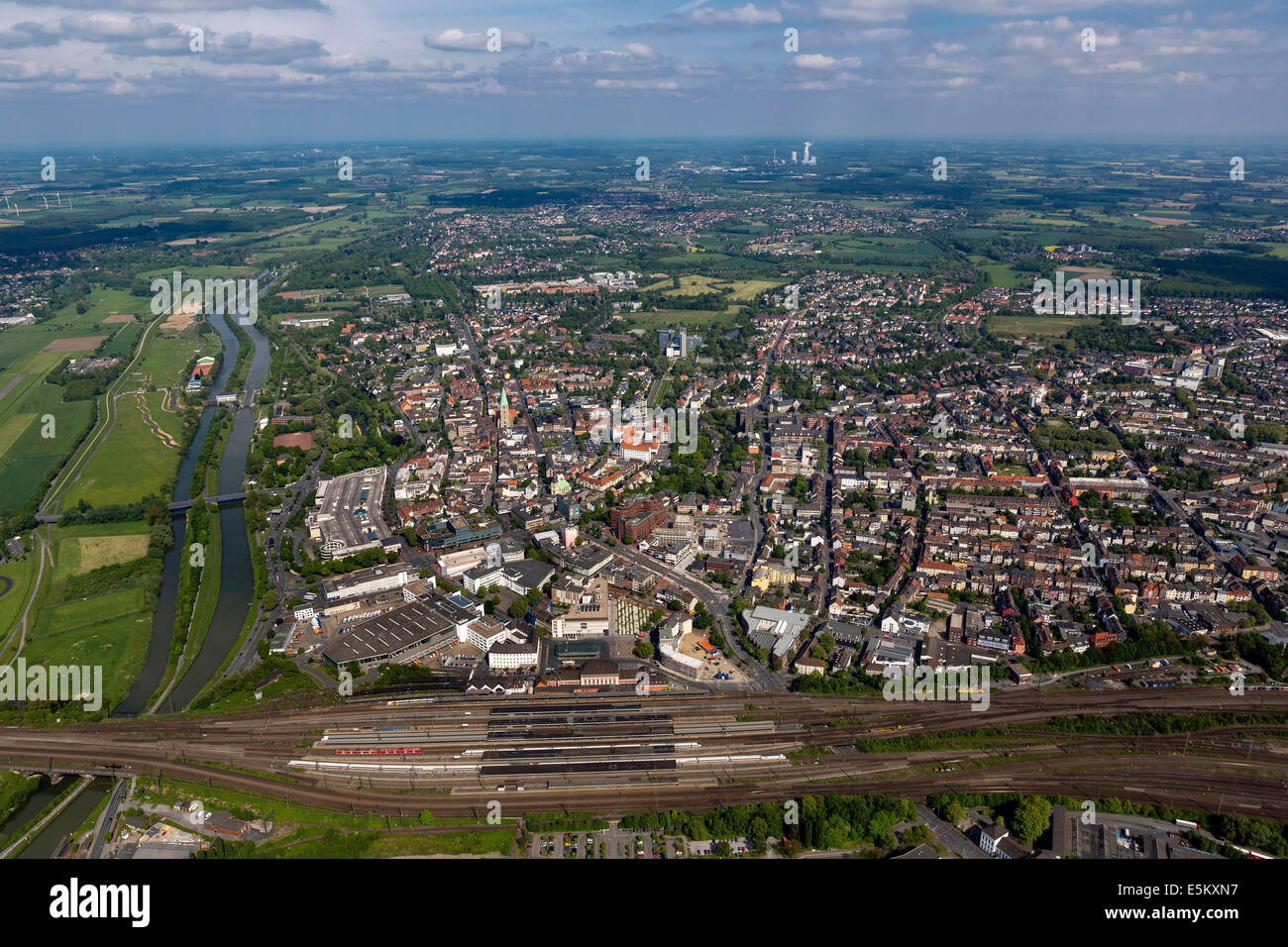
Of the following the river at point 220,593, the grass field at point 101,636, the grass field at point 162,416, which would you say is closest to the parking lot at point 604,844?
the river at point 220,593

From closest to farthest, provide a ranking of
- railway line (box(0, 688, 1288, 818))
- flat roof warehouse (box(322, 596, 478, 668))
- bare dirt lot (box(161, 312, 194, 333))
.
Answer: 1. railway line (box(0, 688, 1288, 818))
2. flat roof warehouse (box(322, 596, 478, 668))
3. bare dirt lot (box(161, 312, 194, 333))

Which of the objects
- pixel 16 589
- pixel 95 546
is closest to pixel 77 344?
pixel 95 546

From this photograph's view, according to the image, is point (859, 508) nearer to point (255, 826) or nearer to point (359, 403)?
point (255, 826)

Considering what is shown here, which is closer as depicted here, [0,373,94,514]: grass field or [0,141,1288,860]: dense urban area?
[0,141,1288,860]: dense urban area

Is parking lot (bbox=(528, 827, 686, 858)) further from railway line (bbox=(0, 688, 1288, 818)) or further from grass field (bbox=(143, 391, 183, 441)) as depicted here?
grass field (bbox=(143, 391, 183, 441))

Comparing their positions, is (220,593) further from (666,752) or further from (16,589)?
(666,752)

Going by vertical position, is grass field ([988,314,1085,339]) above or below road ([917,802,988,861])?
above

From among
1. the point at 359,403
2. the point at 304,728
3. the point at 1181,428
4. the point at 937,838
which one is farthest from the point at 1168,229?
Result: the point at 304,728

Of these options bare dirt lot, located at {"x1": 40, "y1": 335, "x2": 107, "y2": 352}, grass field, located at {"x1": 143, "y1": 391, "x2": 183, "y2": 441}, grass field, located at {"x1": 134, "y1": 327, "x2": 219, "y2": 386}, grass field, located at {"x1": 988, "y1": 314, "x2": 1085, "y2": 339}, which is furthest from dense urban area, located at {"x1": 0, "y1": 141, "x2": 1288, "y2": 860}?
grass field, located at {"x1": 988, "y1": 314, "x2": 1085, "y2": 339}
